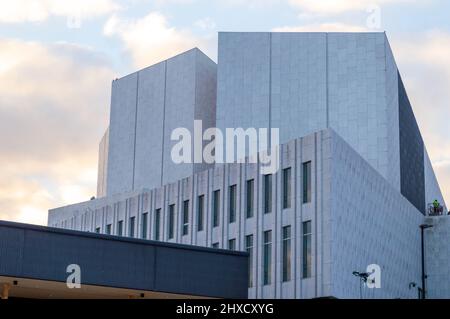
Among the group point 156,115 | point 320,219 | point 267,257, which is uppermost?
point 156,115

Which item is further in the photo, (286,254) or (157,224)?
(157,224)

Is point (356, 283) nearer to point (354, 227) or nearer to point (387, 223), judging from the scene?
point (354, 227)

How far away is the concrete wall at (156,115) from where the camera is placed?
8756 cm

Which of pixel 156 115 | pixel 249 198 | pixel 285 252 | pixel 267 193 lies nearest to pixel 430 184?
pixel 156 115

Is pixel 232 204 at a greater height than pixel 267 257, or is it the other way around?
pixel 232 204

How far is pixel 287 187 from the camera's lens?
59.0 m

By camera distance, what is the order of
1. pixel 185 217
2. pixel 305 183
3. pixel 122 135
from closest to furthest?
pixel 305 183 → pixel 185 217 → pixel 122 135

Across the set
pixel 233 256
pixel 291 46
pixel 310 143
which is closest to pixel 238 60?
pixel 291 46

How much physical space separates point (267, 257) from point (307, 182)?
220 inches

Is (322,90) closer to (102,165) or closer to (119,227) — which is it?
(119,227)

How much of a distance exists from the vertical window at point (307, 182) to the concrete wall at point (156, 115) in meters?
25.9

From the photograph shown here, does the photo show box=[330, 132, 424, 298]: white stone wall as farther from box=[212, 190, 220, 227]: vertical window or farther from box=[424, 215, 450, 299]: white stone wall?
box=[212, 190, 220, 227]: vertical window

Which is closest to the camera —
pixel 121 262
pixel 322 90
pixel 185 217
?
pixel 121 262

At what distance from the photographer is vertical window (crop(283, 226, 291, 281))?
5716 centimetres
